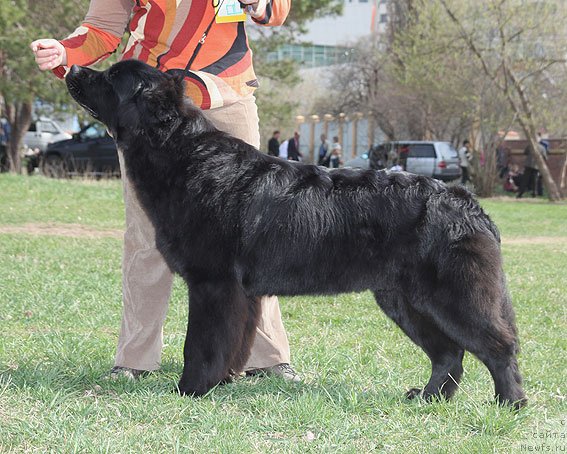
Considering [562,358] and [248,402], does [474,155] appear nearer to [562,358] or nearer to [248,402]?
[562,358]

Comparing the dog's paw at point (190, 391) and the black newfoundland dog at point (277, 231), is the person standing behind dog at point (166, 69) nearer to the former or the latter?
the black newfoundland dog at point (277, 231)

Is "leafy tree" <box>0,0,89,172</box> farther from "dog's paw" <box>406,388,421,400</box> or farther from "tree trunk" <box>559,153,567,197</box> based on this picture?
"tree trunk" <box>559,153,567,197</box>

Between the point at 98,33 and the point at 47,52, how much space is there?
368mm

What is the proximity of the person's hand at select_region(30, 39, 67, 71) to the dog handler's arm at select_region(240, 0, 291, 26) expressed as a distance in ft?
3.35

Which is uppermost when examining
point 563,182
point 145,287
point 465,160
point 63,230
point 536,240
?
point 465,160

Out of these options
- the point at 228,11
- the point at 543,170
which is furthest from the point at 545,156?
the point at 228,11

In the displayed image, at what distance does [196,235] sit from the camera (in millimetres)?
3613

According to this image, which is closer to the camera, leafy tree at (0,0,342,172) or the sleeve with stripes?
the sleeve with stripes

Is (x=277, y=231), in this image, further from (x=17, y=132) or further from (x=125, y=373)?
(x=17, y=132)

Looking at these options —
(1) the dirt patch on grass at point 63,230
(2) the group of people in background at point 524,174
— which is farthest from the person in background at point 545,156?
(1) the dirt patch on grass at point 63,230

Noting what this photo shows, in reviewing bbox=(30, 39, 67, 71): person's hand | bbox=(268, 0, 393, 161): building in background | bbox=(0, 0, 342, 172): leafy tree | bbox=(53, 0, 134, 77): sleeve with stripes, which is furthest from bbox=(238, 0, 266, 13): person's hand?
bbox=(268, 0, 393, 161): building in background

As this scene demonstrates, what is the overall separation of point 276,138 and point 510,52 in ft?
28.6

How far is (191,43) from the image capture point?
3.90m

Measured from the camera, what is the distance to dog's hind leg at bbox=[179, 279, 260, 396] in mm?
3602
